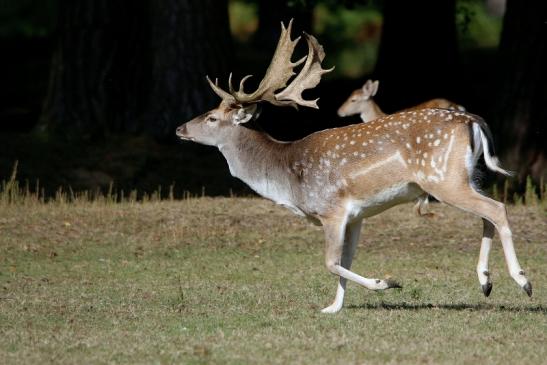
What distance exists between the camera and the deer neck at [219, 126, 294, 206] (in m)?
10.7

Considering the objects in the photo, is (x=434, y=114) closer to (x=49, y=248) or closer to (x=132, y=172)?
(x=49, y=248)

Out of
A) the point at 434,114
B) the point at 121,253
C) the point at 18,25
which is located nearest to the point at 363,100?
the point at 121,253

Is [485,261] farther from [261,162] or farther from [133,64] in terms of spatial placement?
[133,64]

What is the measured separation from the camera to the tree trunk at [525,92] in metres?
17.2

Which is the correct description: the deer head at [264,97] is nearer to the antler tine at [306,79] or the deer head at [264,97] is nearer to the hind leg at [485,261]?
the antler tine at [306,79]

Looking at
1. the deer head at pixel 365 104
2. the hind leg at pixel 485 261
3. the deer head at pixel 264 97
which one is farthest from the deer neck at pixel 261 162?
the deer head at pixel 365 104

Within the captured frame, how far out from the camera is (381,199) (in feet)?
32.9

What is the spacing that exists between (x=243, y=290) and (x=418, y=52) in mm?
11587

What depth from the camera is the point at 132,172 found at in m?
19.1

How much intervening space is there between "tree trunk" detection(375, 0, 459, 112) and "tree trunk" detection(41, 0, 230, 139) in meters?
3.29

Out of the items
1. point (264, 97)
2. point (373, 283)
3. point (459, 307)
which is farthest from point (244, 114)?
point (459, 307)

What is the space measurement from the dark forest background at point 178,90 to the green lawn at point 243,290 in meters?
2.58

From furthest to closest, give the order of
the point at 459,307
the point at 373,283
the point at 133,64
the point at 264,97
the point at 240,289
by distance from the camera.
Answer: the point at 133,64 < the point at 240,289 < the point at 264,97 < the point at 459,307 < the point at 373,283

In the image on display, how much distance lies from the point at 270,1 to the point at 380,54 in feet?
27.1
